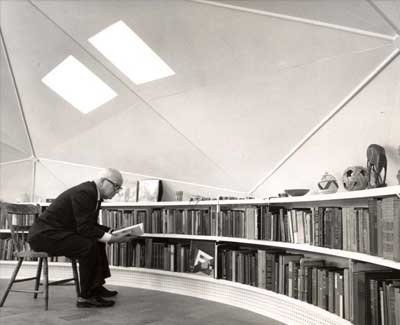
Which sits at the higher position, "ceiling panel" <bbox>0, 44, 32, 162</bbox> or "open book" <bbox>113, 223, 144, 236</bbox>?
→ "ceiling panel" <bbox>0, 44, 32, 162</bbox>

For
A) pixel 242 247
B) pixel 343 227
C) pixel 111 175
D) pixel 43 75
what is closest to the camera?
pixel 343 227

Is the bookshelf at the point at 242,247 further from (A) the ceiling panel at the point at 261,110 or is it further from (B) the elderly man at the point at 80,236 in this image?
(B) the elderly man at the point at 80,236

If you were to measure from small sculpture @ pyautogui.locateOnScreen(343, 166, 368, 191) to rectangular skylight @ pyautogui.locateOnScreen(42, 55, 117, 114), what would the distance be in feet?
9.94

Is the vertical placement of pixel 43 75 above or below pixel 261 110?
above

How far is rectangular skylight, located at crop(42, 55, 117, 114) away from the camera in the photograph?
17.5ft

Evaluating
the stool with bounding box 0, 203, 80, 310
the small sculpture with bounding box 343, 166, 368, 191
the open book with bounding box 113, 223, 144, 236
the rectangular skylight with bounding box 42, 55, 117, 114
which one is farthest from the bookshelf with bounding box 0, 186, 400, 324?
the rectangular skylight with bounding box 42, 55, 117, 114

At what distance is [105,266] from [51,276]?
6.63ft

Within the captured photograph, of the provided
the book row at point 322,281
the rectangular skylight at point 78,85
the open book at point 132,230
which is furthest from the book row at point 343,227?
the rectangular skylight at point 78,85

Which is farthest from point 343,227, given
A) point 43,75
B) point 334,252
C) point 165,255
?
point 43,75

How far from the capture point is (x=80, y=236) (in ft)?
13.4

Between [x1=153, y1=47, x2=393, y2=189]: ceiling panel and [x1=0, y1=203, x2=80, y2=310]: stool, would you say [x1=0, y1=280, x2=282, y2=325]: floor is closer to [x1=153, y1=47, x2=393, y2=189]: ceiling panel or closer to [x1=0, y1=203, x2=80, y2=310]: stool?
[x1=0, y1=203, x2=80, y2=310]: stool

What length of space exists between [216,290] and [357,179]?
2079 mm

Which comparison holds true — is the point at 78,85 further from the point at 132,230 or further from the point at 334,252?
the point at 334,252

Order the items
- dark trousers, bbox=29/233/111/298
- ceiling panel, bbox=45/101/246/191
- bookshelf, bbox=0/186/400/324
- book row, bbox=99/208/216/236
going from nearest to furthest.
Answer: bookshelf, bbox=0/186/400/324, dark trousers, bbox=29/233/111/298, book row, bbox=99/208/216/236, ceiling panel, bbox=45/101/246/191
